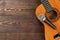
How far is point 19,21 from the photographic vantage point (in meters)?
1.32

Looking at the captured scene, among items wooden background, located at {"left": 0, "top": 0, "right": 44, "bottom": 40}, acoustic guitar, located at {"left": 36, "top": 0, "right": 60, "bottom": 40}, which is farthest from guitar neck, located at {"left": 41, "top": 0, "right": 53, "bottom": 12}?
wooden background, located at {"left": 0, "top": 0, "right": 44, "bottom": 40}

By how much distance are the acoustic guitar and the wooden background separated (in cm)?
9

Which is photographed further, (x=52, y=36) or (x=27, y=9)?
(x=27, y=9)

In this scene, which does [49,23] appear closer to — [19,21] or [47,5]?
[47,5]

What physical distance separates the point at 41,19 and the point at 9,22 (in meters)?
0.27

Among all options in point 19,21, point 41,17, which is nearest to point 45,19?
point 41,17

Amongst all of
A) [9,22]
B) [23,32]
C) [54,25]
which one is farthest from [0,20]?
[54,25]

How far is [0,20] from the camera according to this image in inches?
52.0

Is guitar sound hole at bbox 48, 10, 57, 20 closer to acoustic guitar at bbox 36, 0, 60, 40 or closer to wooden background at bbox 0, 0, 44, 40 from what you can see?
acoustic guitar at bbox 36, 0, 60, 40

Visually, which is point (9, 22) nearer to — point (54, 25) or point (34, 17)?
point (34, 17)

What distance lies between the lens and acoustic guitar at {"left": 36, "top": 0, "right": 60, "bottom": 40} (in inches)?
46.9

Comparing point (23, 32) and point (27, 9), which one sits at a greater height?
point (27, 9)

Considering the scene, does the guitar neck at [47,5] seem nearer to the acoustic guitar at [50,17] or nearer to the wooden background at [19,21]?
the acoustic guitar at [50,17]

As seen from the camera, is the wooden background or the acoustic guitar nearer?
the acoustic guitar
